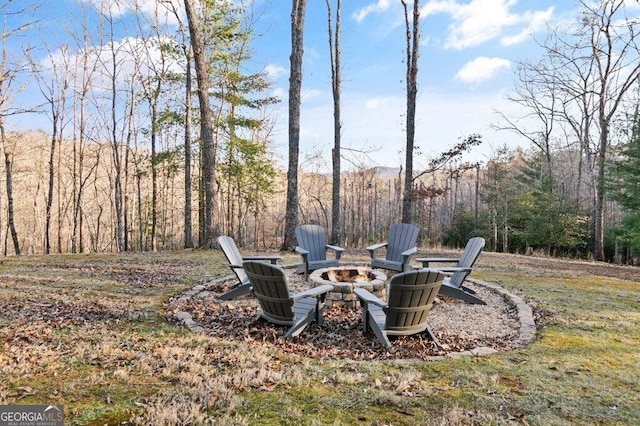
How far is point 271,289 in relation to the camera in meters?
3.33

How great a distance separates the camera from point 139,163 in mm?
13125

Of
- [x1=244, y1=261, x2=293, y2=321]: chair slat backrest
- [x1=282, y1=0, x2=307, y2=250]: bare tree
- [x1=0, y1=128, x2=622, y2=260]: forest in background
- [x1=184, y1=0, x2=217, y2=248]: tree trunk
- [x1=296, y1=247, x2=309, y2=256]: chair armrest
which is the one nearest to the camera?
[x1=244, y1=261, x2=293, y2=321]: chair slat backrest

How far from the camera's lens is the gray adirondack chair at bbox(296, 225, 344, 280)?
19.0 feet

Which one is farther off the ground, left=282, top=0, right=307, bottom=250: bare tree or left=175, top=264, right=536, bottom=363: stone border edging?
left=282, top=0, right=307, bottom=250: bare tree

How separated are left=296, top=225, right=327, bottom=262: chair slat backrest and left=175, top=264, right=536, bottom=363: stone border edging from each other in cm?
125

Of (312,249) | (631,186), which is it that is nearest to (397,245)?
(312,249)

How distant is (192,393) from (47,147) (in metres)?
16.7

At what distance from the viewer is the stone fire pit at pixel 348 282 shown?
429 cm

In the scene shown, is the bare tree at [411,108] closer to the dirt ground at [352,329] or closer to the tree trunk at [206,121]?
the tree trunk at [206,121]

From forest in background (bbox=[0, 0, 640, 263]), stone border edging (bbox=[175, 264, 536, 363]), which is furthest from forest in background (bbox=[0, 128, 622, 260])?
stone border edging (bbox=[175, 264, 536, 363])

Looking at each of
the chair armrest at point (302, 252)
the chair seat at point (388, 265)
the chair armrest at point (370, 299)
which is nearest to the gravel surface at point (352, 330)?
the chair armrest at point (370, 299)

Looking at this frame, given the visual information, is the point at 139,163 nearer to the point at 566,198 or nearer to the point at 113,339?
the point at 113,339

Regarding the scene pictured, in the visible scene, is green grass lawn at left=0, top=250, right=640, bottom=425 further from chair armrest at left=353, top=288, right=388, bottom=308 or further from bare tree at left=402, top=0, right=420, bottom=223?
bare tree at left=402, top=0, right=420, bottom=223

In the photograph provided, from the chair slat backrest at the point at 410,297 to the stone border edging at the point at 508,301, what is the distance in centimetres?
38
